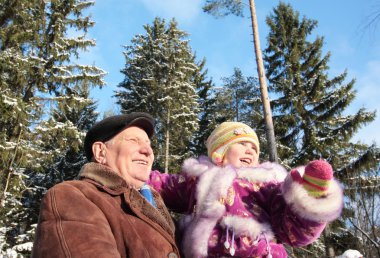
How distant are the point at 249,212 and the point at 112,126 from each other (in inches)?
42.9

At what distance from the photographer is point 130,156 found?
243cm

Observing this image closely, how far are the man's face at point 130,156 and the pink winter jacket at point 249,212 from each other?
1.60 ft

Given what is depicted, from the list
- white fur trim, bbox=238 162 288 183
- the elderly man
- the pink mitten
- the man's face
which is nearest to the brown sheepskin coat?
the elderly man

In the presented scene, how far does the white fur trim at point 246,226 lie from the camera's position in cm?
255

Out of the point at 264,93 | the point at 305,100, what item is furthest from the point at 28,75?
the point at 305,100

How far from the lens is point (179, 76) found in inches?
876

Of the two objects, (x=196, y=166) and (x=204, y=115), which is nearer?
(x=196, y=166)

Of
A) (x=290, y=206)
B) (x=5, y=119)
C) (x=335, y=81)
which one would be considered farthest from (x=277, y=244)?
(x=335, y=81)

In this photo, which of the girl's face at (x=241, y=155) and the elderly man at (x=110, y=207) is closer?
the elderly man at (x=110, y=207)

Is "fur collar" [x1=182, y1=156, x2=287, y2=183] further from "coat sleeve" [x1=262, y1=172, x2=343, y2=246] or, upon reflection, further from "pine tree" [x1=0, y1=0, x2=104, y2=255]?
"pine tree" [x1=0, y1=0, x2=104, y2=255]

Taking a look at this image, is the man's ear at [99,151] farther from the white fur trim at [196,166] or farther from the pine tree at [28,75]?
the pine tree at [28,75]

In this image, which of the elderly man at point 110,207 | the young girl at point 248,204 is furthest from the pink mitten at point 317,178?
the elderly man at point 110,207

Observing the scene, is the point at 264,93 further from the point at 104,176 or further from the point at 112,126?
the point at 104,176

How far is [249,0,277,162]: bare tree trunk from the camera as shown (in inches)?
381
